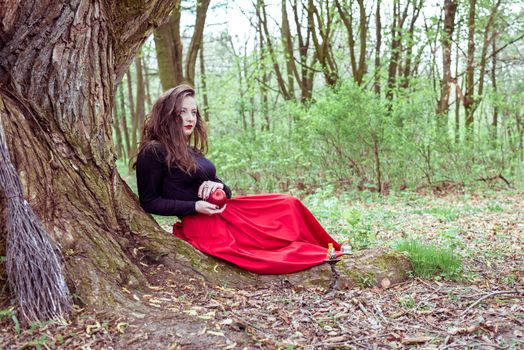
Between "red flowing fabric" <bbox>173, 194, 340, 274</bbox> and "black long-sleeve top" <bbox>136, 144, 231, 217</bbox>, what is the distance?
0.18m

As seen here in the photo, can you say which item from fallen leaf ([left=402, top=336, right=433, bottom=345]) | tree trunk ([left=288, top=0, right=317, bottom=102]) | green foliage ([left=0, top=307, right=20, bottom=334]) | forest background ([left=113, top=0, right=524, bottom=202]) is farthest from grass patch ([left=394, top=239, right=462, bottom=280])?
tree trunk ([left=288, top=0, right=317, bottom=102])

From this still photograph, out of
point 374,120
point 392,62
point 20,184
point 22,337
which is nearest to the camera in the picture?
point 22,337

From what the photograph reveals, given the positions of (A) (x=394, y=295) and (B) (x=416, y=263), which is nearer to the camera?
(A) (x=394, y=295)

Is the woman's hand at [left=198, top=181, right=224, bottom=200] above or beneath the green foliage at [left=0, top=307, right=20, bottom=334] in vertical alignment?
above

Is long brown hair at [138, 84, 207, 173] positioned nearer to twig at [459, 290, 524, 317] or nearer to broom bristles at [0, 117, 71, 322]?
broom bristles at [0, 117, 71, 322]

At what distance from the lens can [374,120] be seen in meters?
9.64

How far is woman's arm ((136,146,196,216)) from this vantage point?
11.9 feet

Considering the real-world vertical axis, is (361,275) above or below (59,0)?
below

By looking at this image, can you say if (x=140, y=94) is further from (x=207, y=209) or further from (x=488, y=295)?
(x=488, y=295)

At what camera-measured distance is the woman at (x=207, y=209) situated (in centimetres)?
363

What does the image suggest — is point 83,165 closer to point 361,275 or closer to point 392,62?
point 361,275

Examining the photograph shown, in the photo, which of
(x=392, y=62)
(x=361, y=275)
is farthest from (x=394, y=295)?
(x=392, y=62)

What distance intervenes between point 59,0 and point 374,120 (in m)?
7.52

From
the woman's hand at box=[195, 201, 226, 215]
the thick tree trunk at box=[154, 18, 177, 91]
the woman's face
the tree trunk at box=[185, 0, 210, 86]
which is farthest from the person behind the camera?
the tree trunk at box=[185, 0, 210, 86]
